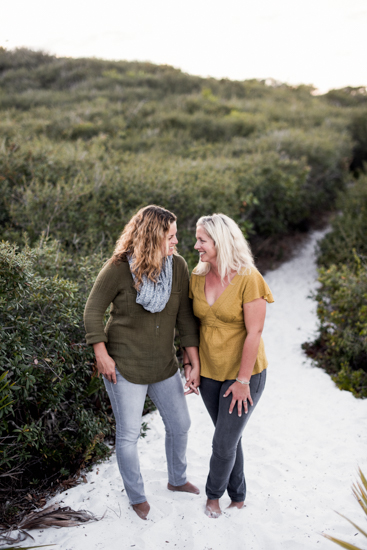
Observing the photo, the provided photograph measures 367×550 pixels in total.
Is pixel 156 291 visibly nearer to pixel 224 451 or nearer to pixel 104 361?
pixel 104 361

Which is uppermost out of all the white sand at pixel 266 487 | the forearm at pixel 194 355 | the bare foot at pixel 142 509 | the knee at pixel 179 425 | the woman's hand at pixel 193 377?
the forearm at pixel 194 355

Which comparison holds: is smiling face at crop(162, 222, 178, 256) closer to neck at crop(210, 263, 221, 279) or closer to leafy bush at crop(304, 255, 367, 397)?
neck at crop(210, 263, 221, 279)

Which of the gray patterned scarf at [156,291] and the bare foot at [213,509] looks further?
the bare foot at [213,509]

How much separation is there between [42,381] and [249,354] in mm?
1585

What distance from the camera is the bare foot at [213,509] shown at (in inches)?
108

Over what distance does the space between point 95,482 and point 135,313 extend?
164cm

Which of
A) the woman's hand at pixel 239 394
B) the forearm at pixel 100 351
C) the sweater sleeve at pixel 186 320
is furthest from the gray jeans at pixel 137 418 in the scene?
the woman's hand at pixel 239 394

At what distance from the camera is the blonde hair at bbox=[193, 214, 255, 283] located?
2.33 meters

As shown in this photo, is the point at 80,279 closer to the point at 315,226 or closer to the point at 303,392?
the point at 303,392

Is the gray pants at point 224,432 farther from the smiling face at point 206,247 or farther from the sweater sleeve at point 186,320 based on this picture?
the smiling face at point 206,247

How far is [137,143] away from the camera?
10.2m

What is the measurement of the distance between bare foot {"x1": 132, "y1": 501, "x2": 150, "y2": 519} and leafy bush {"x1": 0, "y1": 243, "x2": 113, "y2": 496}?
63 cm

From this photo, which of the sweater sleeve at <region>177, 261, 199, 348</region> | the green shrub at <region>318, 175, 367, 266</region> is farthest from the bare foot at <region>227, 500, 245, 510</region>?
the green shrub at <region>318, 175, 367, 266</region>

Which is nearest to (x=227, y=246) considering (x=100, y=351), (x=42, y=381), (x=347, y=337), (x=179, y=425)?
(x=100, y=351)
